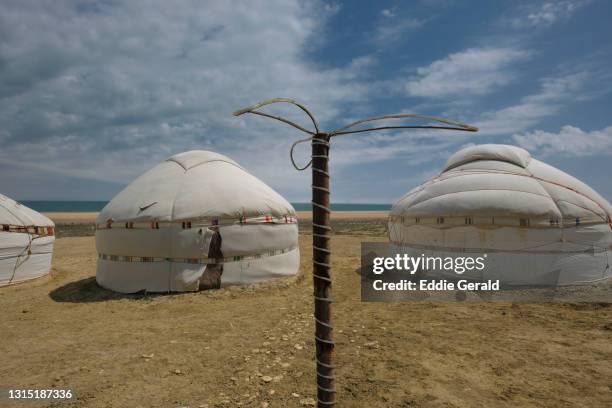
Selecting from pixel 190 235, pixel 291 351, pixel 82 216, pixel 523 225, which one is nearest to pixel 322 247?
pixel 291 351

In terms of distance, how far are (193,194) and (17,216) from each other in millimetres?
4933

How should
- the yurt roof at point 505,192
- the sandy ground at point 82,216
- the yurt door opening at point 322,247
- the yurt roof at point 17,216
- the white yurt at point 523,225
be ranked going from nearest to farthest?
the yurt door opening at point 322,247 < the white yurt at point 523,225 < the yurt roof at point 505,192 < the yurt roof at point 17,216 < the sandy ground at point 82,216

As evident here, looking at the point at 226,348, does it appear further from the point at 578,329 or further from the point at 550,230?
the point at 550,230

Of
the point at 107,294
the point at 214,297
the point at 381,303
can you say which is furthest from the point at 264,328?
the point at 107,294

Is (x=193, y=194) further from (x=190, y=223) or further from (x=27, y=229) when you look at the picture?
(x=27, y=229)

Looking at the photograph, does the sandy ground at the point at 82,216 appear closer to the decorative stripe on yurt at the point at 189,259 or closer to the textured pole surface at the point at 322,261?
the decorative stripe on yurt at the point at 189,259

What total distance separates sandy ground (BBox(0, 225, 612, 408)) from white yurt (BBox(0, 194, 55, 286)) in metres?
1.67

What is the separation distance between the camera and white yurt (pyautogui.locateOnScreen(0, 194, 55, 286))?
28.7ft

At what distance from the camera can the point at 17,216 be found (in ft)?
29.9

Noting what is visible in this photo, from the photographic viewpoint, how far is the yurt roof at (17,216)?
8.84m

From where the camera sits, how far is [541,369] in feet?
13.7

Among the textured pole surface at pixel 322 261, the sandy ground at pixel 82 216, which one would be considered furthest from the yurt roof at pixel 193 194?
the sandy ground at pixel 82 216

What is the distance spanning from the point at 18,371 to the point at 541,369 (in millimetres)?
6333

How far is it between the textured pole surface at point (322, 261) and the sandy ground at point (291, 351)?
141 centimetres
